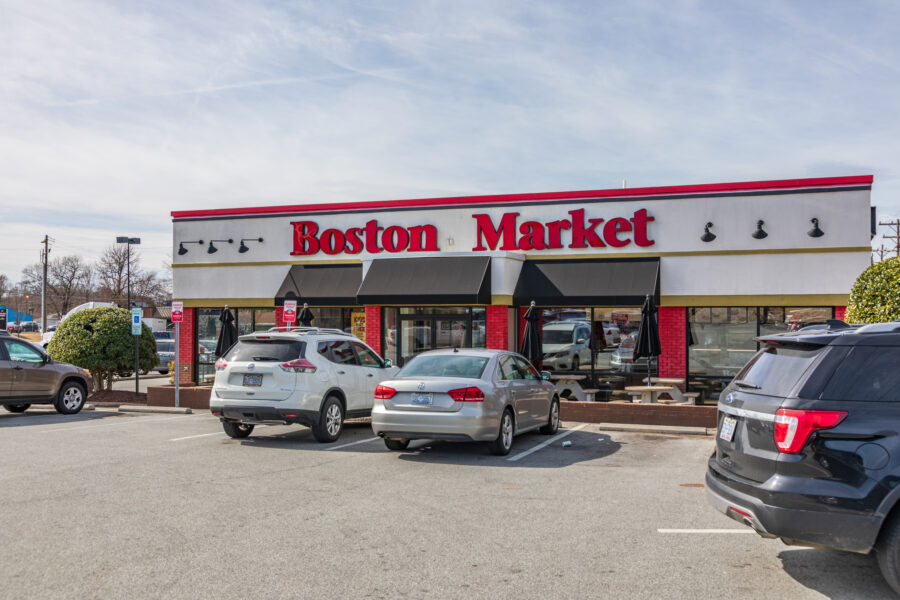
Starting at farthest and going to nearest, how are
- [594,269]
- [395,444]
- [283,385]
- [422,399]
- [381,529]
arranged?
[594,269], [283,385], [395,444], [422,399], [381,529]

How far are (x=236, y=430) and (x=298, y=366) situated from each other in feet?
6.02

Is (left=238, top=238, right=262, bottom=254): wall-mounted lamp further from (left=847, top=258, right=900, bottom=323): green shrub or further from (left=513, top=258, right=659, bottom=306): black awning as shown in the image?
(left=847, top=258, right=900, bottom=323): green shrub

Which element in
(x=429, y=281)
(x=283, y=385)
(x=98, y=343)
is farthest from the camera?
(x=98, y=343)

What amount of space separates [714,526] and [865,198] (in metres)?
13.2

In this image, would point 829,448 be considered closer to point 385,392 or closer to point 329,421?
point 385,392

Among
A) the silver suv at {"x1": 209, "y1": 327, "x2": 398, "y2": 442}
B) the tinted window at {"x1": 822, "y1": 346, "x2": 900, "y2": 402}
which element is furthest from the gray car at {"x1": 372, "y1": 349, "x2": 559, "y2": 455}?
the tinted window at {"x1": 822, "y1": 346, "x2": 900, "y2": 402}

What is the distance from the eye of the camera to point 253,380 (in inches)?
468

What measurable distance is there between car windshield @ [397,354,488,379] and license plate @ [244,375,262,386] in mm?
2288

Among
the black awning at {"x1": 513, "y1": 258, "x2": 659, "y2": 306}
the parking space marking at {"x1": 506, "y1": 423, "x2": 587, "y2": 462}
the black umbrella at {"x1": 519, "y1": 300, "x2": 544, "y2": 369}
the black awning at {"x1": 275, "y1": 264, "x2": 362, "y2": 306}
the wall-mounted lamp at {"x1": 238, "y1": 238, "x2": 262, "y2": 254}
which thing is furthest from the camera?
the wall-mounted lamp at {"x1": 238, "y1": 238, "x2": 262, "y2": 254}

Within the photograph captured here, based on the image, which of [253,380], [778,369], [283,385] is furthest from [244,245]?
[778,369]

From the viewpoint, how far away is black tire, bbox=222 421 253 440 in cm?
1265

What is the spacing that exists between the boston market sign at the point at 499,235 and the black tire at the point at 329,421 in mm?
8757

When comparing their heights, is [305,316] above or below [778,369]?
above

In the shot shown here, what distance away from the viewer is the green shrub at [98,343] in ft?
67.0
